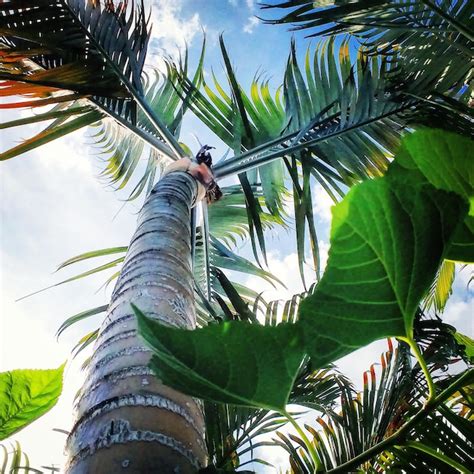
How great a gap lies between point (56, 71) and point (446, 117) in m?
1.59

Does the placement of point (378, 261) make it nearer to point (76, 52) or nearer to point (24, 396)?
point (24, 396)

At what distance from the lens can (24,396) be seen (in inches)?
18.9

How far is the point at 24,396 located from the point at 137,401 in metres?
0.18

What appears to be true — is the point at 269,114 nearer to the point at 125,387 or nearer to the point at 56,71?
the point at 56,71

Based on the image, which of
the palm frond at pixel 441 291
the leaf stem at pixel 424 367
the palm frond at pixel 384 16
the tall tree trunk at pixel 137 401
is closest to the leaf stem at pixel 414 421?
the leaf stem at pixel 424 367

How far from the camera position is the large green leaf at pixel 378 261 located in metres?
0.29

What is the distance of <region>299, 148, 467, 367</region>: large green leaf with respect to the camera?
29cm

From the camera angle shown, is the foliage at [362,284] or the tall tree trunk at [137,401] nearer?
the foliage at [362,284]

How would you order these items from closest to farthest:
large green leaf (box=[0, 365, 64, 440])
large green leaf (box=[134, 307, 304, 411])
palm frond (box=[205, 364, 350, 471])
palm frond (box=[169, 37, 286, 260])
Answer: large green leaf (box=[134, 307, 304, 411]) < large green leaf (box=[0, 365, 64, 440]) < palm frond (box=[205, 364, 350, 471]) < palm frond (box=[169, 37, 286, 260])

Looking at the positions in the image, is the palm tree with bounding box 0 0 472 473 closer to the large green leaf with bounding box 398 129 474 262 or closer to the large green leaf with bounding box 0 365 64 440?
the large green leaf with bounding box 0 365 64 440

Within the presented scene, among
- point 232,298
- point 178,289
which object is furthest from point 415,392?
point 178,289

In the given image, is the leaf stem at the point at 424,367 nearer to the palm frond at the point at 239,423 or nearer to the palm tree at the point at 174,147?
the palm tree at the point at 174,147

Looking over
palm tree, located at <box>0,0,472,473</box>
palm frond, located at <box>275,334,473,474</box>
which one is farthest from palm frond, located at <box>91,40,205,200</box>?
palm frond, located at <box>275,334,473,474</box>

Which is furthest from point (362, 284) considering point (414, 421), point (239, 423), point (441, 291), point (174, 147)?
point (441, 291)
